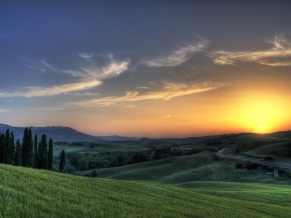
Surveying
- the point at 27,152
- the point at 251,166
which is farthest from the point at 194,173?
the point at 27,152

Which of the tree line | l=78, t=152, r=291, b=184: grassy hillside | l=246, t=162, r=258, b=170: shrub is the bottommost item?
l=78, t=152, r=291, b=184: grassy hillside

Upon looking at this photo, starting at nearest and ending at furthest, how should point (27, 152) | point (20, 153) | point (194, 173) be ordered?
1. point (27, 152)
2. point (20, 153)
3. point (194, 173)

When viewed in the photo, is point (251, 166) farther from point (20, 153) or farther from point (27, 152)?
point (20, 153)

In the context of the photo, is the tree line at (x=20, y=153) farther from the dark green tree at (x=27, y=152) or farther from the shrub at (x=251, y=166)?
the shrub at (x=251, y=166)

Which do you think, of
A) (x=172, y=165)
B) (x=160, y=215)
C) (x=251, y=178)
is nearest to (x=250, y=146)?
(x=172, y=165)

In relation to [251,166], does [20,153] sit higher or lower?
higher

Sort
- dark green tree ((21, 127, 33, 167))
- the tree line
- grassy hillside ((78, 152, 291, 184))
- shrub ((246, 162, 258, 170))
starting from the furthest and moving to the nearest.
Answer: shrub ((246, 162, 258, 170)) < grassy hillside ((78, 152, 291, 184)) < dark green tree ((21, 127, 33, 167)) < the tree line

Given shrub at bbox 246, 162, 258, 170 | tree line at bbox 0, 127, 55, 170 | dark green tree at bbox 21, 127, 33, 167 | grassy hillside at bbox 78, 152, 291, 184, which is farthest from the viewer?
shrub at bbox 246, 162, 258, 170

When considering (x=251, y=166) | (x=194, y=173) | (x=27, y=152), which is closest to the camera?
(x=27, y=152)

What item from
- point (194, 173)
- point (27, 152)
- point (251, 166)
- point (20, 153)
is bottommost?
point (194, 173)

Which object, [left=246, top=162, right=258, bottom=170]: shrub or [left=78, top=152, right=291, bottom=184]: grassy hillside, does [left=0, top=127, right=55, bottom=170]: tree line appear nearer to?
[left=78, top=152, right=291, bottom=184]: grassy hillside

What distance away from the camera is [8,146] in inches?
3568

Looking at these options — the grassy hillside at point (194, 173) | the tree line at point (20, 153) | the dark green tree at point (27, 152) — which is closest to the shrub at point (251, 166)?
the grassy hillside at point (194, 173)

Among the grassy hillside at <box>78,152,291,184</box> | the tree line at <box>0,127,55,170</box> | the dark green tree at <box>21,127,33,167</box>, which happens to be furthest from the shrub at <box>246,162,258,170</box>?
the dark green tree at <box>21,127,33,167</box>
